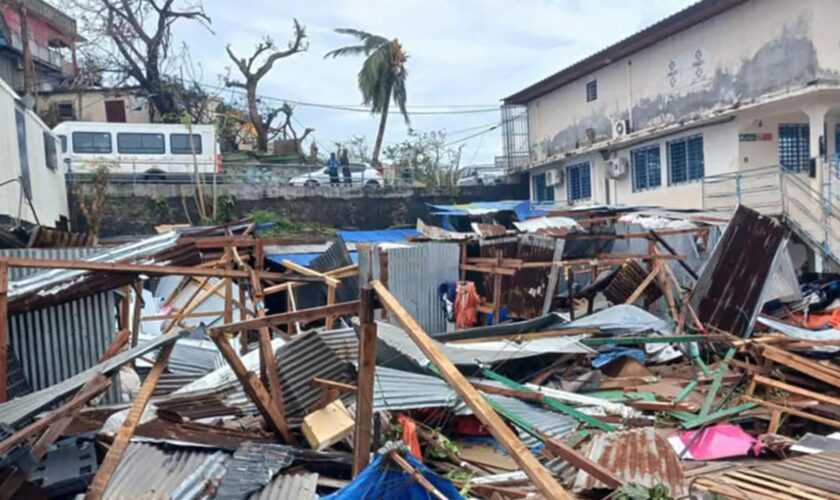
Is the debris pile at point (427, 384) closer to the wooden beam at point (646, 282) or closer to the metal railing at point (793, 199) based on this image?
the wooden beam at point (646, 282)

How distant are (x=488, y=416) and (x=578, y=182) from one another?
22208mm

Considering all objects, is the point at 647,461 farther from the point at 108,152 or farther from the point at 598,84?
the point at 108,152

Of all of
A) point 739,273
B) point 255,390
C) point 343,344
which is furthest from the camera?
point 739,273

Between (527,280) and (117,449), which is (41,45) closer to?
(527,280)

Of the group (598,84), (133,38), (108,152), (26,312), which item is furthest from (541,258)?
(133,38)

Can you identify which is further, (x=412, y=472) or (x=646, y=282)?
(x=646, y=282)

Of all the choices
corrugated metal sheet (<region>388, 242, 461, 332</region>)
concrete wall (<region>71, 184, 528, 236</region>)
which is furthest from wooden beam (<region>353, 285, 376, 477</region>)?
concrete wall (<region>71, 184, 528, 236</region>)

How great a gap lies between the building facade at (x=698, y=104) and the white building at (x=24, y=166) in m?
15.6

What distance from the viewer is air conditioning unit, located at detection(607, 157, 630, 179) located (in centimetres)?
2098

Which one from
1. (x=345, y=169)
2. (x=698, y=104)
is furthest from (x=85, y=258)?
(x=345, y=169)

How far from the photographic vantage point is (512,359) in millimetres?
7410

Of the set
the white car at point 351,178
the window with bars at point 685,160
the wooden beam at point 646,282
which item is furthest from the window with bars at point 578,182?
the wooden beam at point 646,282

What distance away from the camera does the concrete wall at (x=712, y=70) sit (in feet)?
49.1

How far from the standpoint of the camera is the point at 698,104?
712 inches
